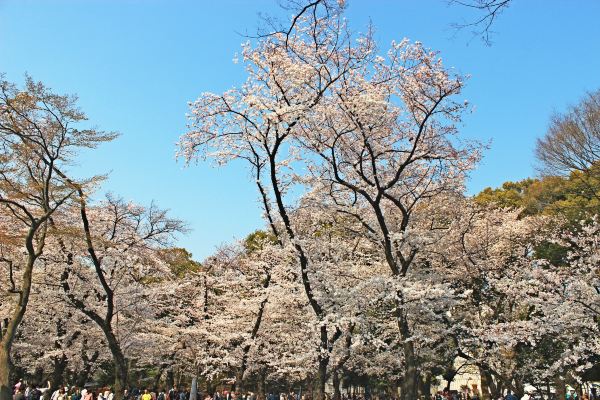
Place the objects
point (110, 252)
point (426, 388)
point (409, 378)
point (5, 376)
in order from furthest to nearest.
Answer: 1. point (426, 388)
2. point (110, 252)
3. point (5, 376)
4. point (409, 378)

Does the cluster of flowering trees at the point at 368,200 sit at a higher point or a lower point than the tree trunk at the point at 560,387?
higher

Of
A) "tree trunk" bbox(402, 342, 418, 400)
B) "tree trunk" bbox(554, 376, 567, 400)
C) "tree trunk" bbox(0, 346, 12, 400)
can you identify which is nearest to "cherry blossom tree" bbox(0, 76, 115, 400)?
"tree trunk" bbox(0, 346, 12, 400)

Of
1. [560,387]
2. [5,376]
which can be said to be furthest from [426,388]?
[5,376]

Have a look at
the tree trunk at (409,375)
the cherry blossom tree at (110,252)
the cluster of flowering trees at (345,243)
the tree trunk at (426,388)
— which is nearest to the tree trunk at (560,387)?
the cluster of flowering trees at (345,243)

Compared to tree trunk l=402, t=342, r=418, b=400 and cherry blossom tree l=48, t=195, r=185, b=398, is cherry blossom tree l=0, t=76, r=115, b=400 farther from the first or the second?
tree trunk l=402, t=342, r=418, b=400

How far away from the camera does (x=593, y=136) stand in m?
16.1

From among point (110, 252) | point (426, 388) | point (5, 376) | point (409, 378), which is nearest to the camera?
point (409, 378)

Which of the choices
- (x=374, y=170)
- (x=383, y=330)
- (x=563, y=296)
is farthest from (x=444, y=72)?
(x=383, y=330)

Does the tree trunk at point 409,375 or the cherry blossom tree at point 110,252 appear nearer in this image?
the tree trunk at point 409,375

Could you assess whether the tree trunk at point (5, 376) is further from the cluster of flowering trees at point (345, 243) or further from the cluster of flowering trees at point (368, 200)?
the cluster of flowering trees at point (368, 200)

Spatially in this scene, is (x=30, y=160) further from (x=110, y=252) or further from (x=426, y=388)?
(x=426, y=388)

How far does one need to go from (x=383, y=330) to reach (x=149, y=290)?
422 inches

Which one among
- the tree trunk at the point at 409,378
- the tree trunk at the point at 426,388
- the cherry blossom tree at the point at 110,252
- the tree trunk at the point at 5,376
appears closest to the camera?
the tree trunk at the point at 409,378

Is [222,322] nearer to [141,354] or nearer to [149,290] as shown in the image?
[149,290]
